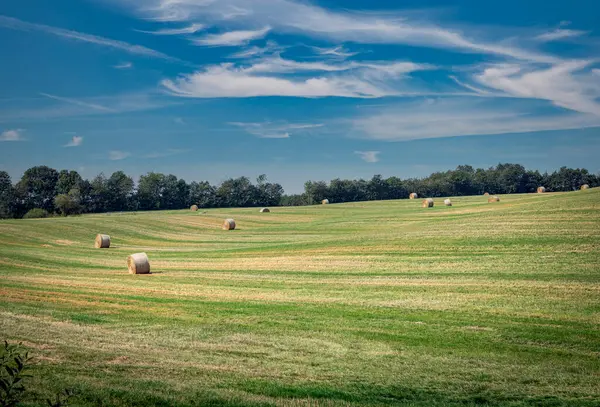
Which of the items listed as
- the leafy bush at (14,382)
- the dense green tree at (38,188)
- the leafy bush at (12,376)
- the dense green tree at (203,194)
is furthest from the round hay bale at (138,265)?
the dense green tree at (203,194)

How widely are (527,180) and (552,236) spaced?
11374 centimetres

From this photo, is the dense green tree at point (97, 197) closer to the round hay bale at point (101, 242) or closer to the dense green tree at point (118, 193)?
the dense green tree at point (118, 193)

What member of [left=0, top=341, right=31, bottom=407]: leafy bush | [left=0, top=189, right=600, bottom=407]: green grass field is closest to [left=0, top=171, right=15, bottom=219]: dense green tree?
[left=0, top=189, right=600, bottom=407]: green grass field

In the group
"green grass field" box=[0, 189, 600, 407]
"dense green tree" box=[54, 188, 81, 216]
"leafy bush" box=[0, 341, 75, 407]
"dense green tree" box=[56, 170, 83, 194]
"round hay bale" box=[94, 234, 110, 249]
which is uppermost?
"dense green tree" box=[56, 170, 83, 194]

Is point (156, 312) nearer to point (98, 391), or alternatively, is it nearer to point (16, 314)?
point (16, 314)

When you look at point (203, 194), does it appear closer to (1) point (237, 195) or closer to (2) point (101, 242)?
(1) point (237, 195)

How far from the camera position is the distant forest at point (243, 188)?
113 metres

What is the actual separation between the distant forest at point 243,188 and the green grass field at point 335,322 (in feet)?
272

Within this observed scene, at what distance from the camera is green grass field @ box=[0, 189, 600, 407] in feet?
34.7

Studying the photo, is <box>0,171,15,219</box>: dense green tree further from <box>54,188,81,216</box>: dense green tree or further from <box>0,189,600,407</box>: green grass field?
<box>0,189,600,407</box>: green grass field

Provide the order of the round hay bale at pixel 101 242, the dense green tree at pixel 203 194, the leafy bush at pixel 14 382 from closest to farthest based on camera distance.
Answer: the leafy bush at pixel 14 382
the round hay bale at pixel 101 242
the dense green tree at pixel 203 194

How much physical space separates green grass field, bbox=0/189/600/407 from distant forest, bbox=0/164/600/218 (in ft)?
272

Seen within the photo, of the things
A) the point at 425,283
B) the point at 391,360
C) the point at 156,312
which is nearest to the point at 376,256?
the point at 425,283

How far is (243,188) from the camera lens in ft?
449
